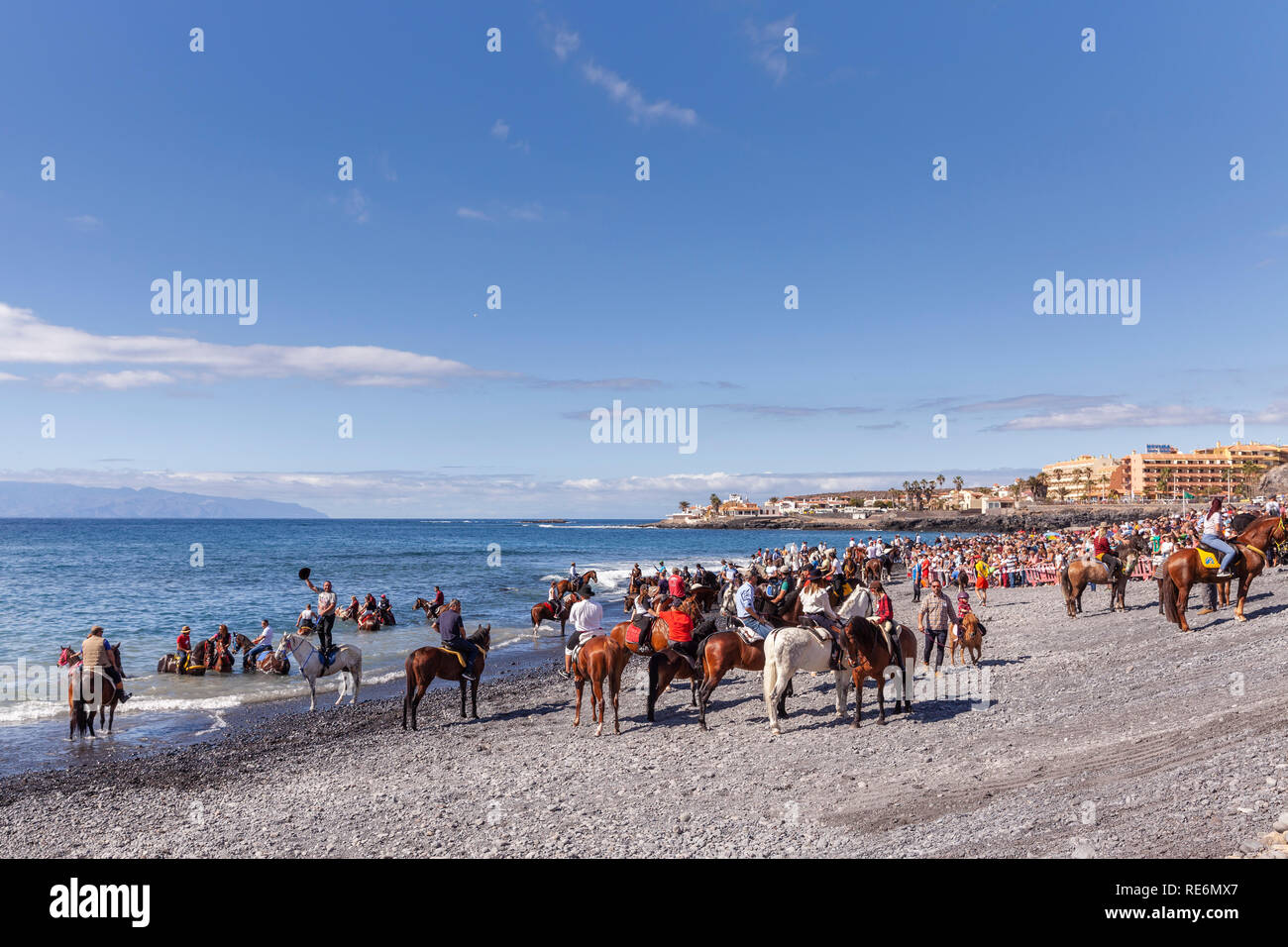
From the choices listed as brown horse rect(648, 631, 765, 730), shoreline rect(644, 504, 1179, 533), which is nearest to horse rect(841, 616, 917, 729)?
brown horse rect(648, 631, 765, 730)

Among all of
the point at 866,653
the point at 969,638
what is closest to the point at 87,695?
the point at 866,653

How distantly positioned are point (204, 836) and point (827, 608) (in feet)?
33.6

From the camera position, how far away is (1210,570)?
15359 mm

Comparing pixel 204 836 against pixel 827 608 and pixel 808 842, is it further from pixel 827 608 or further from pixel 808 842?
pixel 827 608

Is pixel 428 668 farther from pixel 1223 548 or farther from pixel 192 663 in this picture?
pixel 1223 548

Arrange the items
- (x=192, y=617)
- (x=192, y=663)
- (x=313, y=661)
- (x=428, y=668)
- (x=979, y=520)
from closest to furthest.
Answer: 1. (x=428, y=668)
2. (x=313, y=661)
3. (x=192, y=663)
4. (x=192, y=617)
5. (x=979, y=520)

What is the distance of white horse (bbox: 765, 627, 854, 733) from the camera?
12094mm

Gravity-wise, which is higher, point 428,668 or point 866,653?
point 866,653

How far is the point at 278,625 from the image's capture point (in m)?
30.1

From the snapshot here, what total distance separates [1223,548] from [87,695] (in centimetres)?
2372

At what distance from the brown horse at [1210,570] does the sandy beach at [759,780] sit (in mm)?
672

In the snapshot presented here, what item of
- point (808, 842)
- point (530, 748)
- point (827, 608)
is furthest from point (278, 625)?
point (808, 842)

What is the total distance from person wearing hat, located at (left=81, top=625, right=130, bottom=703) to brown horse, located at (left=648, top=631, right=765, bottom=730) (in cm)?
1065

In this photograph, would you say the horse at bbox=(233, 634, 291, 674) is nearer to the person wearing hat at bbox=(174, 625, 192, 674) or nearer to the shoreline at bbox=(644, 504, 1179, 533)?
the person wearing hat at bbox=(174, 625, 192, 674)
